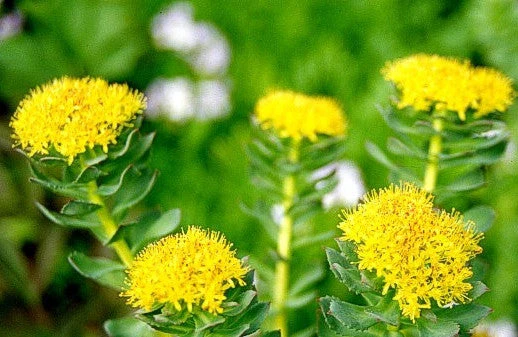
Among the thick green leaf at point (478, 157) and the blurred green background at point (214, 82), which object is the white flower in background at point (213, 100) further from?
the thick green leaf at point (478, 157)

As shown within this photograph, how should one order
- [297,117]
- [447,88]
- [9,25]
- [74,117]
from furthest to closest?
[9,25] → [297,117] → [447,88] → [74,117]

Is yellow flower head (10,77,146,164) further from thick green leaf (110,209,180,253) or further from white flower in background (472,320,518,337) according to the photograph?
white flower in background (472,320,518,337)

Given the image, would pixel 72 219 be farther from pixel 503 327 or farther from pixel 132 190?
pixel 503 327

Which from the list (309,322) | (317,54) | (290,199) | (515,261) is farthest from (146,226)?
(317,54)

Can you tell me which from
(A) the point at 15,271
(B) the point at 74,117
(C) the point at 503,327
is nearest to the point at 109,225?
(B) the point at 74,117

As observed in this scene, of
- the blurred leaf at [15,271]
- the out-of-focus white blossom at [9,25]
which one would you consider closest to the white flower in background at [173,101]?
the out-of-focus white blossom at [9,25]

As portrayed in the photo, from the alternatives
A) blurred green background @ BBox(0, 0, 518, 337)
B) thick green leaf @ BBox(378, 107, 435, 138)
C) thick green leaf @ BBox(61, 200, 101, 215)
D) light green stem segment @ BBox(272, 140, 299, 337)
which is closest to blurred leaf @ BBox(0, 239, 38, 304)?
blurred green background @ BBox(0, 0, 518, 337)
